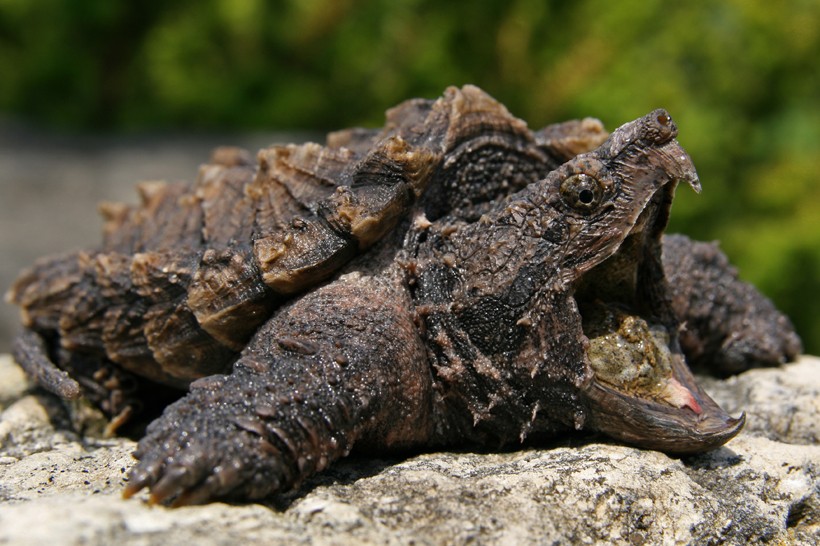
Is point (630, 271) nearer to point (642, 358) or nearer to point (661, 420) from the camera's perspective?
point (642, 358)

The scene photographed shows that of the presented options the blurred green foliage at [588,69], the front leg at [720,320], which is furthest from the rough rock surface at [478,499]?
the blurred green foliage at [588,69]

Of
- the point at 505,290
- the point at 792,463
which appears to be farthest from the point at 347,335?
the point at 792,463

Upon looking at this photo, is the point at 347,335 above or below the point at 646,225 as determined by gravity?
below

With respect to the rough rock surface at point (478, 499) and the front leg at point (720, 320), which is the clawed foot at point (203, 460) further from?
the front leg at point (720, 320)

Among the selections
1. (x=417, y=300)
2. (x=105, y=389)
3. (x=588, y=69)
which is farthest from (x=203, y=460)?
(x=588, y=69)

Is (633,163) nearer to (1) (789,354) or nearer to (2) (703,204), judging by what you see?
(1) (789,354)

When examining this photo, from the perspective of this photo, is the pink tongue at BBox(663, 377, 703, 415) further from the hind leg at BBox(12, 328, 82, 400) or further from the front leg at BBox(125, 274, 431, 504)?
the hind leg at BBox(12, 328, 82, 400)
